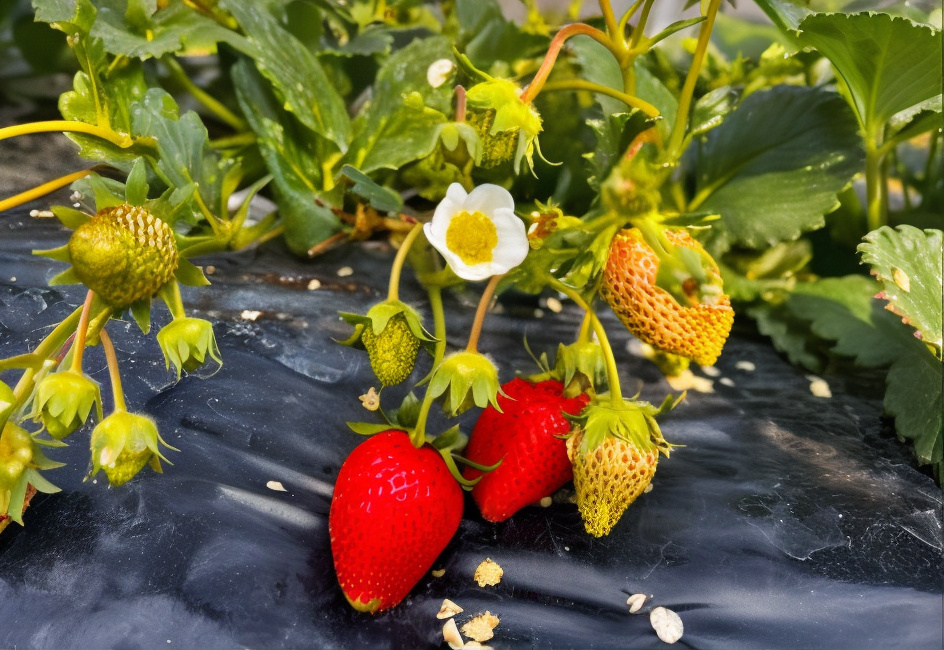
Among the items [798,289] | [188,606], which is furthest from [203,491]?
[798,289]

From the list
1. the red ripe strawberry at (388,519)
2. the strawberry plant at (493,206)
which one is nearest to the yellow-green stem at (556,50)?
the strawberry plant at (493,206)

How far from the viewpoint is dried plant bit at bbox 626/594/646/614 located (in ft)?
1.44

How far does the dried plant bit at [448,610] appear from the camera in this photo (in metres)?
0.43

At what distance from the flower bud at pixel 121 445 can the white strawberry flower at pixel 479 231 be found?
197 mm

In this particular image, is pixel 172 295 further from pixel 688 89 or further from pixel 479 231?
pixel 688 89

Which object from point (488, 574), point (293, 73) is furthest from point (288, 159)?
point (488, 574)

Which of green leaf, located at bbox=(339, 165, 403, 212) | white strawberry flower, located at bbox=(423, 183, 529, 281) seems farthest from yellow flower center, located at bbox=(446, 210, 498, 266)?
green leaf, located at bbox=(339, 165, 403, 212)

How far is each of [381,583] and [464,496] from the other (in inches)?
3.7

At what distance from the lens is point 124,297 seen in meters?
0.41

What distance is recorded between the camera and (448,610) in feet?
1.42

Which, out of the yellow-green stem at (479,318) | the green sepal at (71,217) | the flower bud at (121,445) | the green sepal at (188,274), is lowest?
the flower bud at (121,445)

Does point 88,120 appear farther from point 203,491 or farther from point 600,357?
point 600,357

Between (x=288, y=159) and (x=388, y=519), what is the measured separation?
363 mm

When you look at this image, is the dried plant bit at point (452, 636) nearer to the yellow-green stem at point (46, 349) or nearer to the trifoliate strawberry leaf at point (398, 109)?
the yellow-green stem at point (46, 349)
